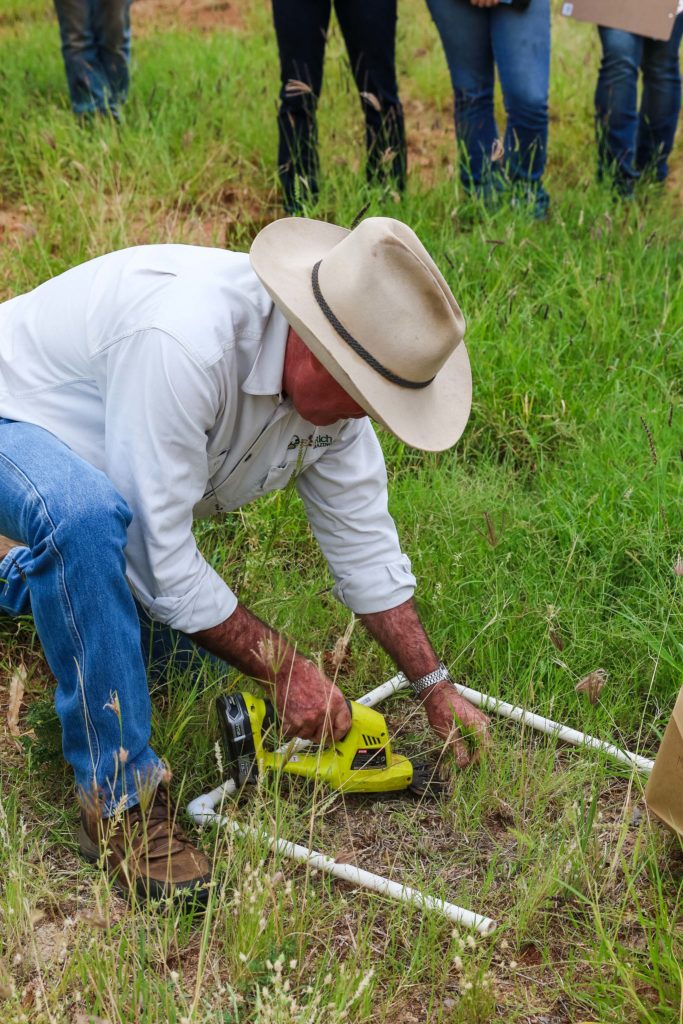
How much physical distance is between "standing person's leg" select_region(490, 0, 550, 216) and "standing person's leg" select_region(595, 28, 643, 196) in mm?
393

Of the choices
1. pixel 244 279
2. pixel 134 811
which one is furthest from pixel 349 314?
pixel 134 811

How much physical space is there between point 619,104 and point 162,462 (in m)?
3.35

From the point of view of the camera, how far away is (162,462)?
1.98 m

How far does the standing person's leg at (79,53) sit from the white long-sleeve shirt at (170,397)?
9.64 feet

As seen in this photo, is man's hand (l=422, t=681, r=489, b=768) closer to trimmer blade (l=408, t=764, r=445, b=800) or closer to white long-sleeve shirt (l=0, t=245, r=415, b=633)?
trimmer blade (l=408, t=764, r=445, b=800)

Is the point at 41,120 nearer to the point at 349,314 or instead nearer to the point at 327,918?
the point at 349,314

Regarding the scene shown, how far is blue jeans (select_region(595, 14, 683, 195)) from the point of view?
14.9 ft

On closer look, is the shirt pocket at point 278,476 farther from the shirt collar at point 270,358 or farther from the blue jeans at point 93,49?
the blue jeans at point 93,49

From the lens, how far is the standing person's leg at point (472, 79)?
160 inches

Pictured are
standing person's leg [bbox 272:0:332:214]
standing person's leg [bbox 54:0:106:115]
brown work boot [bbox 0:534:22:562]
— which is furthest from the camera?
standing person's leg [bbox 54:0:106:115]

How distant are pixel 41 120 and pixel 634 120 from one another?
7.98 feet

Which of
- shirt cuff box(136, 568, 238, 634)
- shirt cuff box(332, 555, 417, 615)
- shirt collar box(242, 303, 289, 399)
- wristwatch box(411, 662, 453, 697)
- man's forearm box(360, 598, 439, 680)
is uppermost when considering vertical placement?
shirt collar box(242, 303, 289, 399)

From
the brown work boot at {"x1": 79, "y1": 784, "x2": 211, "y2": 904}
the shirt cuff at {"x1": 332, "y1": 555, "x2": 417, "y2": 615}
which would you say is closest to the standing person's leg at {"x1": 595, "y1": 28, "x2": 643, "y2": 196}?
the shirt cuff at {"x1": 332, "y1": 555, "x2": 417, "y2": 615}

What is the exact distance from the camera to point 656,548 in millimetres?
2746
